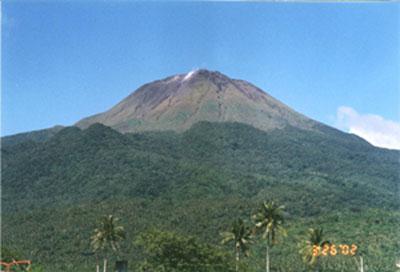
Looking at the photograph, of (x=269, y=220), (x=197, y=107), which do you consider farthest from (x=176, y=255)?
(x=197, y=107)

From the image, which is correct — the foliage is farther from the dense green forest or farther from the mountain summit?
the mountain summit

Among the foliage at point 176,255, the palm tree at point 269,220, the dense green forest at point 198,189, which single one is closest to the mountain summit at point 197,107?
the dense green forest at point 198,189

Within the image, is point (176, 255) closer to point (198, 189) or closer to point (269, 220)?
point (269, 220)

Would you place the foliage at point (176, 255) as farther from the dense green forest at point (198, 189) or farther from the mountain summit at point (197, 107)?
the mountain summit at point (197, 107)

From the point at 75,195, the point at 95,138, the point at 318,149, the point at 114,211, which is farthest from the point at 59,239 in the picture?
the point at 318,149

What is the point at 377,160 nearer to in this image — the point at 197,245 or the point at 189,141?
the point at 189,141
